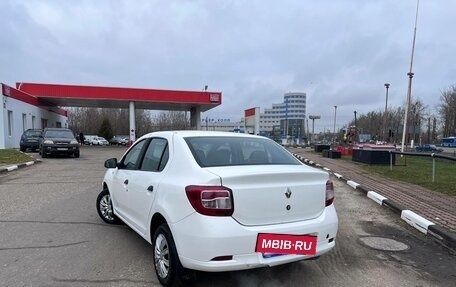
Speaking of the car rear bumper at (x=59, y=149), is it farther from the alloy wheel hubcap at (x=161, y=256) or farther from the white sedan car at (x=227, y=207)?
the alloy wheel hubcap at (x=161, y=256)

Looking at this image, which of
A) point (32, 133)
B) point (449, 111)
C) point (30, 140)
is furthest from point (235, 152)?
point (449, 111)

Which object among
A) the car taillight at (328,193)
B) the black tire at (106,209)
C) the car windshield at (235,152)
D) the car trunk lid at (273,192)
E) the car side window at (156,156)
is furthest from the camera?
the black tire at (106,209)

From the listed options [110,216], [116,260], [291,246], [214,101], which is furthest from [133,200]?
[214,101]

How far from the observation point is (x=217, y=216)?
352cm

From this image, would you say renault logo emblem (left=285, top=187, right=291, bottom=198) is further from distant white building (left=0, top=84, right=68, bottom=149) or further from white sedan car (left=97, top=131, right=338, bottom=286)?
distant white building (left=0, top=84, right=68, bottom=149)

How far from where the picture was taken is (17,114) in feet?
102

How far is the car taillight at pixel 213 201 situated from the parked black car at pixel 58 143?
20.6m

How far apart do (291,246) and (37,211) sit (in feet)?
18.7

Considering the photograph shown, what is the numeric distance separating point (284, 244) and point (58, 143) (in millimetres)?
20856

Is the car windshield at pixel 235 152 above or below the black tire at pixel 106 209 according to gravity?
above

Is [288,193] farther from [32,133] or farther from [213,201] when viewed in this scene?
[32,133]

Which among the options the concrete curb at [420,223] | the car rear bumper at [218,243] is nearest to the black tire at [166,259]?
the car rear bumper at [218,243]

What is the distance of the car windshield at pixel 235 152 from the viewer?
4152mm

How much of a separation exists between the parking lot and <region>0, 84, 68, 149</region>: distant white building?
23.1 metres
